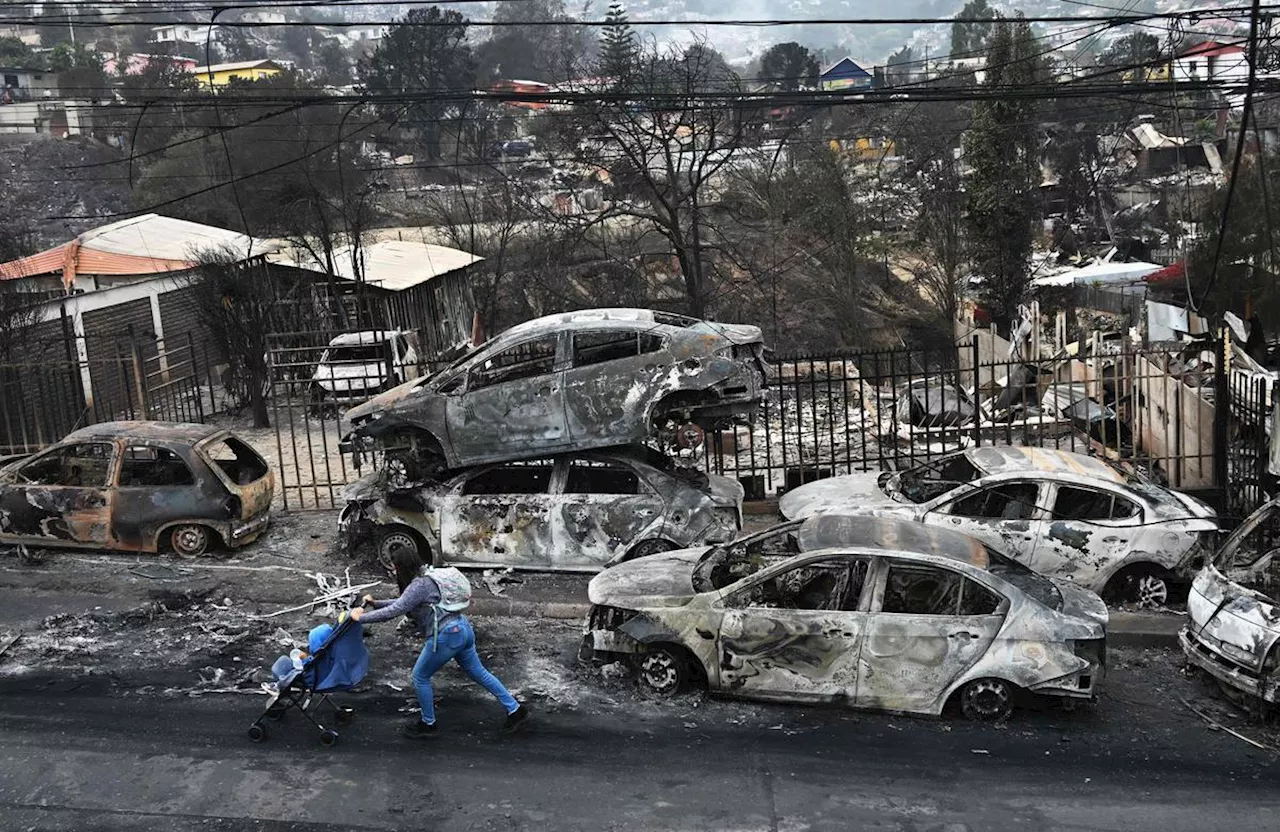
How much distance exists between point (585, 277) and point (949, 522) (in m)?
21.2

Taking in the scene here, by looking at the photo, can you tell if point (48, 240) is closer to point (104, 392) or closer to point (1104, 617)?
point (104, 392)

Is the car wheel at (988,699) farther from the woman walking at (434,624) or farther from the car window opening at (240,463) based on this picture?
the car window opening at (240,463)

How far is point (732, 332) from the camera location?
11.1m

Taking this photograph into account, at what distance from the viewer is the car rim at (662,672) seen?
26.5 ft

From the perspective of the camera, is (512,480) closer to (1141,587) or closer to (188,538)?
(188,538)

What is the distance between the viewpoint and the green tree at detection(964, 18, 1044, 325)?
30047mm

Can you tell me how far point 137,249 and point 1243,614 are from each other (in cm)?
2442

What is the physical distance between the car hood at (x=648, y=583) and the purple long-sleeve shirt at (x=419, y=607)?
1.39 m

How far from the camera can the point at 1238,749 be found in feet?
24.7

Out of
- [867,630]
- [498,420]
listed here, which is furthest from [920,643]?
[498,420]

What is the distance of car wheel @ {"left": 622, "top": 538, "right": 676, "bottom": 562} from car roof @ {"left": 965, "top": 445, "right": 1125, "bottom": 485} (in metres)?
3.09

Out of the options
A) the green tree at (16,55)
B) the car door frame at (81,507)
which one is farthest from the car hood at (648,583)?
the green tree at (16,55)

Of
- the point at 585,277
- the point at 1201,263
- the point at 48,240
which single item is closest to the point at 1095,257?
the point at 1201,263

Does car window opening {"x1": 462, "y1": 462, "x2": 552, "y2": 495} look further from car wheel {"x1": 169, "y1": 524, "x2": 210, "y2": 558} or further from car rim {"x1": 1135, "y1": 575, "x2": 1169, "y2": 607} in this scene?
car rim {"x1": 1135, "y1": 575, "x2": 1169, "y2": 607}
